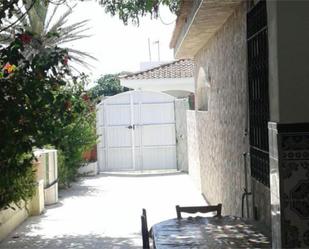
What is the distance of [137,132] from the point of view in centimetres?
1984

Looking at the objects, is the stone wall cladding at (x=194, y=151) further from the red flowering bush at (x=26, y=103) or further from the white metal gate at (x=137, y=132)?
the red flowering bush at (x=26, y=103)

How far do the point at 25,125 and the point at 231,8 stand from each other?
3.07 meters

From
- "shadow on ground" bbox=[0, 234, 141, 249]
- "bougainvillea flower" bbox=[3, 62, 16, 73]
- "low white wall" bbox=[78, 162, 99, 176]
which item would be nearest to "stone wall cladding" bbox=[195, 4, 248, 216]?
"shadow on ground" bbox=[0, 234, 141, 249]

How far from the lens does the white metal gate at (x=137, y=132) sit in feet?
64.8

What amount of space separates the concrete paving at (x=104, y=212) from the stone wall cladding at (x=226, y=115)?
1.40m

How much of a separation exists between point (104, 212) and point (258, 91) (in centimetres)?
697

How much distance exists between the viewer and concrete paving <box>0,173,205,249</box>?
9.13 meters

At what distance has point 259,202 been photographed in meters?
5.96

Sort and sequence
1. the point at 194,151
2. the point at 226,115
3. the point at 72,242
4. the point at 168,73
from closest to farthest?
1. the point at 226,115
2. the point at 72,242
3. the point at 194,151
4. the point at 168,73

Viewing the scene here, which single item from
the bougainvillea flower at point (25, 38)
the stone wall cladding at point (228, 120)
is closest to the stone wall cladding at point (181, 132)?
the stone wall cladding at point (228, 120)

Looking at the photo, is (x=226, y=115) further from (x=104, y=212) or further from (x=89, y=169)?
(x=89, y=169)

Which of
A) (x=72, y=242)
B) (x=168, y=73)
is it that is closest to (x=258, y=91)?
(x=72, y=242)

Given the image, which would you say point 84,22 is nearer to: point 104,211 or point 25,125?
point 104,211

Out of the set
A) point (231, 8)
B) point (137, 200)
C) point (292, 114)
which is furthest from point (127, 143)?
point (292, 114)
